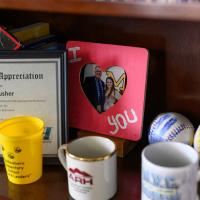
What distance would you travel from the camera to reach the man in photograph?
87 cm

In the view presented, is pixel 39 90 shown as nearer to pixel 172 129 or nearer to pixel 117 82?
pixel 117 82

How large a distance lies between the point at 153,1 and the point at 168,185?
0.88 ft

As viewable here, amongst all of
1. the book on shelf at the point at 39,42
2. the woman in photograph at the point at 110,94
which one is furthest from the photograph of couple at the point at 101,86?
the book on shelf at the point at 39,42

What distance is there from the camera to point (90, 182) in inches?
28.3

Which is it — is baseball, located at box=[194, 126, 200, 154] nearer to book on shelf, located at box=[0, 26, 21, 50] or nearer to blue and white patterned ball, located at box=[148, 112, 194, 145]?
blue and white patterned ball, located at box=[148, 112, 194, 145]

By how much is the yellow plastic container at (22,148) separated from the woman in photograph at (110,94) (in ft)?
0.46

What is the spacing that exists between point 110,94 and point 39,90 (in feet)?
0.45

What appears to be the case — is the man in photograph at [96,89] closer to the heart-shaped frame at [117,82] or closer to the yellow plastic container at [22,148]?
the heart-shaped frame at [117,82]

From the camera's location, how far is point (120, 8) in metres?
Result: 0.67

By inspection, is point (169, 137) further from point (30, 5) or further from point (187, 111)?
point (30, 5)

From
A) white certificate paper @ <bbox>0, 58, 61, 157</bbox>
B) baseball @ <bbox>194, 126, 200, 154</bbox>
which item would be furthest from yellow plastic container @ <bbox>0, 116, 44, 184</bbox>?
baseball @ <bbox>194, 126, 200, 154</bbox>

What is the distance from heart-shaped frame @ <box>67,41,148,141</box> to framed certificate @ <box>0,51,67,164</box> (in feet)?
0.22

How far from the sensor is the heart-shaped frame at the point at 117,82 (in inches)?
32.8

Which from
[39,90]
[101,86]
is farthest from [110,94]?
[39,90]
